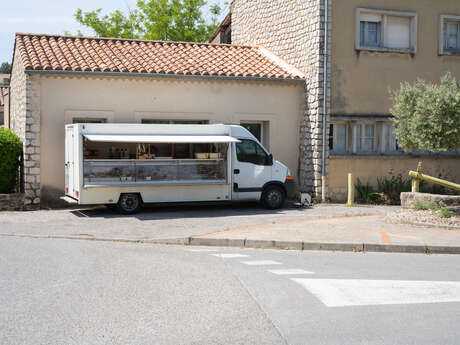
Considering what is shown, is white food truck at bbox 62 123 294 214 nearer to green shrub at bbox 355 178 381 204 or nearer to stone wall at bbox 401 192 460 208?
green shrub at bbox 355 178 381 204

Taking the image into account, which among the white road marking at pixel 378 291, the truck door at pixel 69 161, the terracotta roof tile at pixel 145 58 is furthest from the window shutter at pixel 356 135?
the white road marking at pixel 378 291

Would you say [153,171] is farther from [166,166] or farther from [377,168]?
[377,168]

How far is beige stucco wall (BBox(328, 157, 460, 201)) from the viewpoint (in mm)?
16938

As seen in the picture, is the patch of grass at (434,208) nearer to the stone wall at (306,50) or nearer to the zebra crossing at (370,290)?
the stone wall at (306,50)

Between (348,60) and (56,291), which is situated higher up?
(348,60)

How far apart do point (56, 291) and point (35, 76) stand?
1026 centimetres

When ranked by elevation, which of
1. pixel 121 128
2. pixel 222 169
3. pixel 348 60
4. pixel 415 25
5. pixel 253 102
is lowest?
pixel 222 169

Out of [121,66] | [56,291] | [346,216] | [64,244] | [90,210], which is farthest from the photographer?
[121,66]

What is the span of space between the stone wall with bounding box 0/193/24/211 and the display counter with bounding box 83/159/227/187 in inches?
105

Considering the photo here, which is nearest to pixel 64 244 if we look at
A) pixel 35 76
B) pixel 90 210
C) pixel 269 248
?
pixel 269 248

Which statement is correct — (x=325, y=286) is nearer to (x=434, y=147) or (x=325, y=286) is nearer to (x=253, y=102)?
(x=434, y=147)

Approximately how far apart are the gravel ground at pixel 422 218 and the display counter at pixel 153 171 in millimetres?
4449

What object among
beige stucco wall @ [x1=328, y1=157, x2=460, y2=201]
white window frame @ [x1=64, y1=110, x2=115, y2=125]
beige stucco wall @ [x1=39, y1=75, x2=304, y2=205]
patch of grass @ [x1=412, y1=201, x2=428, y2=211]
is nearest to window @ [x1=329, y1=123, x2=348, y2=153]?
beige stucco wall @ [x1=328, y1=157, x2=460, y2=201]

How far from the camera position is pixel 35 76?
1512 cm
